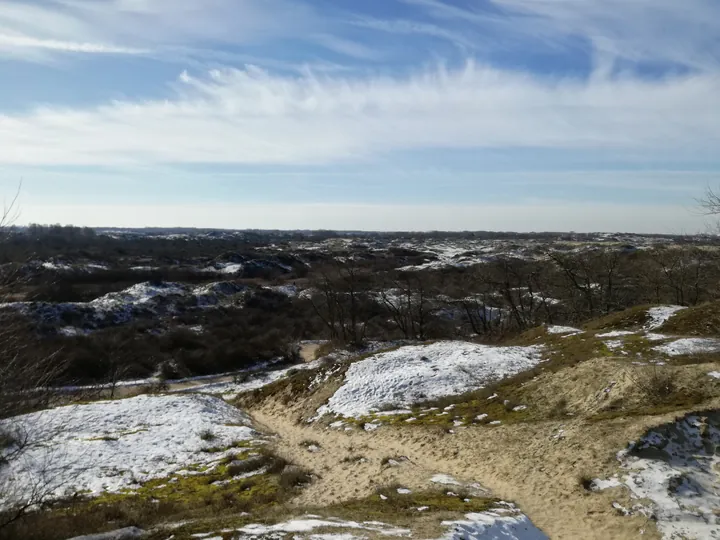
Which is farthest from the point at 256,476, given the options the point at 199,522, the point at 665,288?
the point at 665,288

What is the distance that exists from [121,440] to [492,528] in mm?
14846

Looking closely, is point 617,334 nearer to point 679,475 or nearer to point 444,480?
point 679,475

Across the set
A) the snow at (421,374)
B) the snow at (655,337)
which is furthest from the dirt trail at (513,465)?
the snow at (655,337)

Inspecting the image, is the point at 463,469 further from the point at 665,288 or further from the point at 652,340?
the point at 665,288

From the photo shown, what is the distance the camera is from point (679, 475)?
10.4 meters

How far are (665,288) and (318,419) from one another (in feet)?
138

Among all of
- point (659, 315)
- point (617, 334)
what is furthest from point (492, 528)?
point (659, 315)

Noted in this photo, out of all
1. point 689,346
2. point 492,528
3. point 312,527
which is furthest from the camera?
point 689,346

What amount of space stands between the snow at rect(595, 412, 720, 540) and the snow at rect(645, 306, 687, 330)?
14462mm

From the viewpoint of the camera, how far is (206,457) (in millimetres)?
16516

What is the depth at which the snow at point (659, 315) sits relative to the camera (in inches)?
992

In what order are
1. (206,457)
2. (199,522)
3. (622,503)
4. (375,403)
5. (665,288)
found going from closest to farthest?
(199,522), (622,503), (206,457), (375,403), (665,288)

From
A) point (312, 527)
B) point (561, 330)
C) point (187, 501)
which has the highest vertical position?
point (312, 527)

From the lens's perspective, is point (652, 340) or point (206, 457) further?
point (652, 340)
